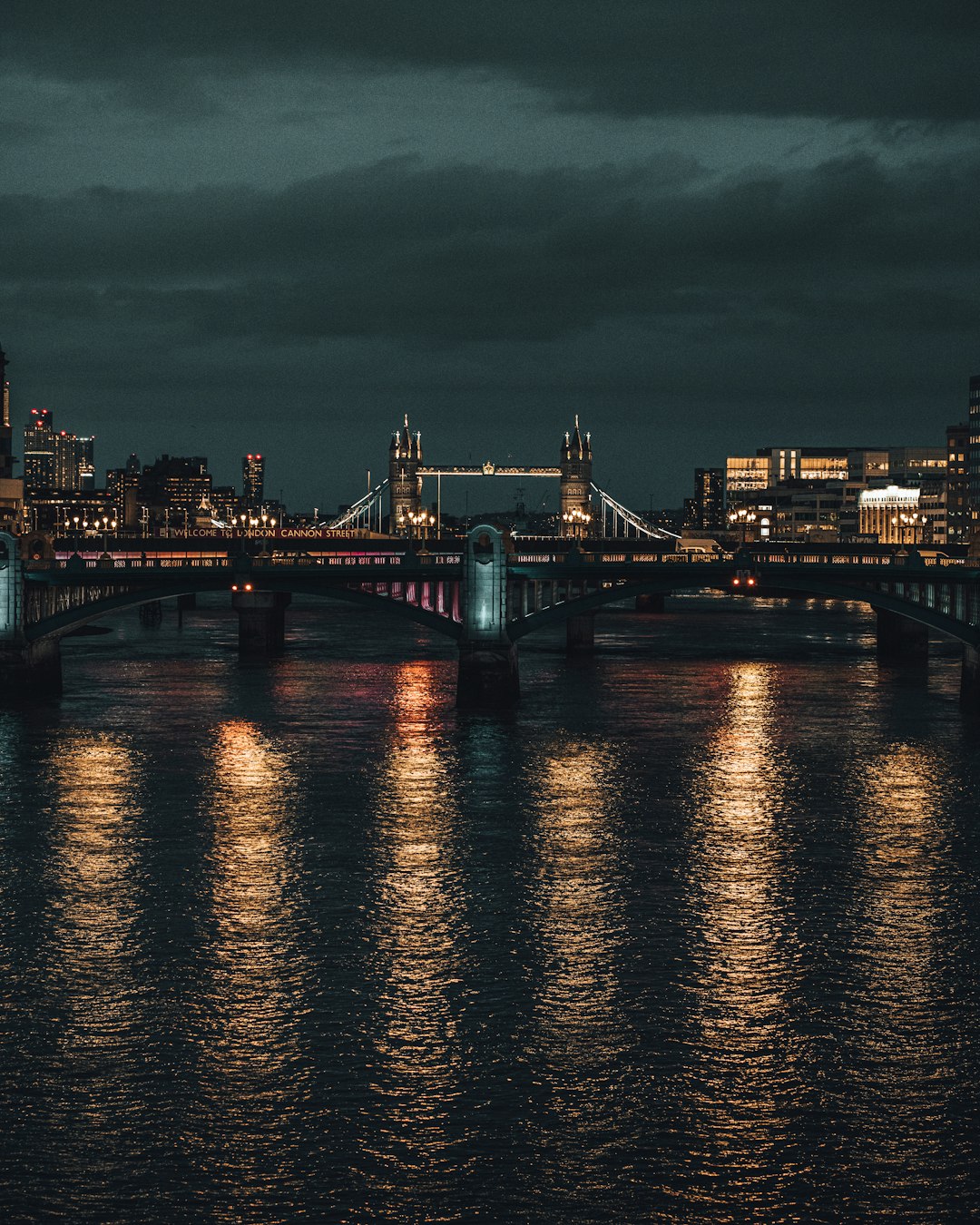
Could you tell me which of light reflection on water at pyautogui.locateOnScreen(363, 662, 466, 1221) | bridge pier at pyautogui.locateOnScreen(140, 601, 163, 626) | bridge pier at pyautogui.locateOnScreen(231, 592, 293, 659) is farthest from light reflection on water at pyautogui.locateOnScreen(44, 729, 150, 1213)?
bridge pier at pyautogui.locateOnScreen(140, 601, 163, 626)

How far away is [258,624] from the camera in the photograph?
12125cm

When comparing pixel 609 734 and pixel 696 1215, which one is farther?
pixel 609 734

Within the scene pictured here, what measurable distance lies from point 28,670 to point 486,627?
26.1 metres

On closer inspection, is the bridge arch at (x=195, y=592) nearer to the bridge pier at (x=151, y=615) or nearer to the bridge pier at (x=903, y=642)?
the bridge pier at (x=903, y=642)

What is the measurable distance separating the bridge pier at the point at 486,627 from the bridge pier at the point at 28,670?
24110 millimetres

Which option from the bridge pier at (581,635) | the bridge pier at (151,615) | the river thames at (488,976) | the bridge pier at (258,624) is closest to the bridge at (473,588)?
the river thames at (488,976)

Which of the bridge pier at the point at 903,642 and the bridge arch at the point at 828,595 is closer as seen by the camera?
the bridge arch at the point at 828,595

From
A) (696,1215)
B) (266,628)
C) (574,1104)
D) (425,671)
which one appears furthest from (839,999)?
(266,628)

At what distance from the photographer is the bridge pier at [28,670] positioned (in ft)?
291

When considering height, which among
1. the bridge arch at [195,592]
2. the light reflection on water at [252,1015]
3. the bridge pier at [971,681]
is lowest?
the light reflection on water at [252,1015]

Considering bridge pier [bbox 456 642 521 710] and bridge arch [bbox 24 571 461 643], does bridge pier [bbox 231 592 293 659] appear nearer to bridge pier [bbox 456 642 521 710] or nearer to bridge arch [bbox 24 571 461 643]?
bridge arch [bbox 24 571 461 643]

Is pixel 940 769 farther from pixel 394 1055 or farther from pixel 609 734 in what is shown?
pixel 394 1055

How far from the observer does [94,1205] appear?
26.0 meters

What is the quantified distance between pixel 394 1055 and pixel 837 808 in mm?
29432
